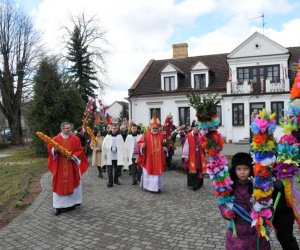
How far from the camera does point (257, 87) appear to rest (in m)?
29.7

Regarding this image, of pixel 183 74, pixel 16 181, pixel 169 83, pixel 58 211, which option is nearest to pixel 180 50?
pixel 183 74

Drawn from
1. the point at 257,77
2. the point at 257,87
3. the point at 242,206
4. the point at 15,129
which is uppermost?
the point at 257,77

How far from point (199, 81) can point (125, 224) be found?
27183mm

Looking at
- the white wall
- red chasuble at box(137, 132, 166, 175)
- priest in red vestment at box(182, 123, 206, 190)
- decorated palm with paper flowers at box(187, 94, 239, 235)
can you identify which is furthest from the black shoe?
the white wall

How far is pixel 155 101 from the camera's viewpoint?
34.2 metres

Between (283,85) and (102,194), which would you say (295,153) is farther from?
(283,85)

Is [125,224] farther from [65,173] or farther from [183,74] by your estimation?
[183,74]

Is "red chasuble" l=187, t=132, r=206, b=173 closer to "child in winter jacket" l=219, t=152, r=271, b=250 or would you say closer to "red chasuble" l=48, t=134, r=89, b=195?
"red chasuble" l=48, t=134, r=89, b=195

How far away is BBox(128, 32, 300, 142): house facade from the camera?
29141mm

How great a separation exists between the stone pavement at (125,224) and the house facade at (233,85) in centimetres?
1926

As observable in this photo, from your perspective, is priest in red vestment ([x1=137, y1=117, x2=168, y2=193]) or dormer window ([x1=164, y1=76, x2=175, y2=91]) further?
dormer window ([x1=164, y1=76, x2=175, y2=91])

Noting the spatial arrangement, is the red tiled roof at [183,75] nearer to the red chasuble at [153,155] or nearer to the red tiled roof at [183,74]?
the red tiled roof at [183,74]

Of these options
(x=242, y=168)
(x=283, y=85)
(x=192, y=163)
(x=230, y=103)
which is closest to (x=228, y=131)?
(x=230, y=103)

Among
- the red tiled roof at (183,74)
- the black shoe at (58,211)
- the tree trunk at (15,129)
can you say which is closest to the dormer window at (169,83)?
the red tiled roof at (183,74)
